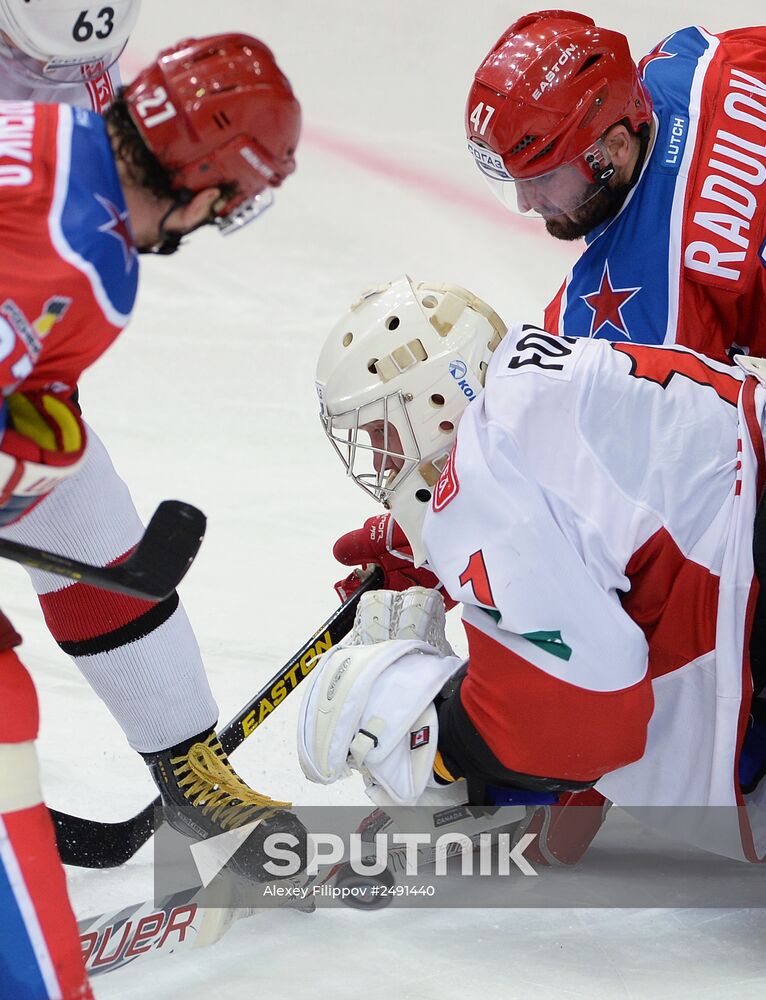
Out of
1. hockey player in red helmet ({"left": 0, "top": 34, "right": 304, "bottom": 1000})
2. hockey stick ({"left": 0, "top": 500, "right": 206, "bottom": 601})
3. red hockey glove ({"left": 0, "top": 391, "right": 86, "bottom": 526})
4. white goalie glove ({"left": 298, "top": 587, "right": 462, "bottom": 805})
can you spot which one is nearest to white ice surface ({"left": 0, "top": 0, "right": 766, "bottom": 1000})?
white goalie glove ({"left": 298, "top": 587, "right": 462, "bottom": 805})

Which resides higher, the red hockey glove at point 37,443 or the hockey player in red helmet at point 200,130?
the hockey player in red helmet at point 200,130

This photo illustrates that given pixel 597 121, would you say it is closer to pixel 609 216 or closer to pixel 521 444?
pixel 609 216

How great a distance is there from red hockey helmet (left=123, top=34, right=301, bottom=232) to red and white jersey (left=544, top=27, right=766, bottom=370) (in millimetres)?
1306

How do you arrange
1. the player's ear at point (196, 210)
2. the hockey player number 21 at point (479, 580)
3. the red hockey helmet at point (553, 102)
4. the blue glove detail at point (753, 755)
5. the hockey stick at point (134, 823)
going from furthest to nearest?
1. the red hockey helmet at point (553, 102)
2. the hockey stick at point (134, 823)
3. the blue glove detail at point (753, 755)
4. the hockey player number 21 at point (479, 580)
5. the player's ear at point (196, 210)

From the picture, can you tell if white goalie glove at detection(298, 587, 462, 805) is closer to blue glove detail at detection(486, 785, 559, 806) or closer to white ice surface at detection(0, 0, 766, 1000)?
Result: blue glove detail at detection(486, 785, 559, 806)

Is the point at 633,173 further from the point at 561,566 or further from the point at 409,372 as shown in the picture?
the point at 561,566

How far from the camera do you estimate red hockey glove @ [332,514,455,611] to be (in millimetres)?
2625

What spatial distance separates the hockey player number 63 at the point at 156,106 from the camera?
4.84ft

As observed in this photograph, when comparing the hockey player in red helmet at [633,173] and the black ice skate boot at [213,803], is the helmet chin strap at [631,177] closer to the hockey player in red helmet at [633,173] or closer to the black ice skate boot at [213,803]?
the hockey player in red helmet at [633,173]

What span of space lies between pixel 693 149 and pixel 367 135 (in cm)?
379

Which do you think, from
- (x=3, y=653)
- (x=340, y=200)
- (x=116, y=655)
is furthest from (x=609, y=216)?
(x=340, y=200)

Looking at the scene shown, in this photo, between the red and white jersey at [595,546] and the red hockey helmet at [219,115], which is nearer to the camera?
the red hockey helmet at [219,115]

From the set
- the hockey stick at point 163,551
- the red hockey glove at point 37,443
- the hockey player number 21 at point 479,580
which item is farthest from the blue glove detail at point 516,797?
the red hockey glove at point 37,443

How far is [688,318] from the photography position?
8.86 ft
